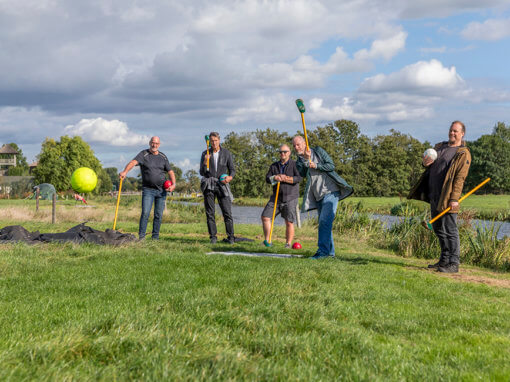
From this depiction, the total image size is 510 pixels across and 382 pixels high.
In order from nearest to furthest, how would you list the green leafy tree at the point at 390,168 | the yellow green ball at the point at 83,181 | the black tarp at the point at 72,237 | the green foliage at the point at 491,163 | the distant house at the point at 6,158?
the black tarp at the point at 72,237, the yellow green ball at the point at 83,181, the green leafy tree at the point at 390,168, the green foliage at the point at 491,163, the distant house at the point at 6,158

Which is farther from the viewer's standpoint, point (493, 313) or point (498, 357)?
point (493, 313)

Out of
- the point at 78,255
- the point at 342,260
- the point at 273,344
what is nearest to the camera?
the point at 273,344

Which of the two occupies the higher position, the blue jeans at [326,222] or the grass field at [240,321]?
the blue jeans at [326,222]

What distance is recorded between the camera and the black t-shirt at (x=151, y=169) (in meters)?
9.46

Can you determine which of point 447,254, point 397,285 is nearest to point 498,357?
point 397,285

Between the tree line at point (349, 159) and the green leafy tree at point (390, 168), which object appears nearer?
the tree line at point (349, 159)

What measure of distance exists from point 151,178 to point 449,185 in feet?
18.5

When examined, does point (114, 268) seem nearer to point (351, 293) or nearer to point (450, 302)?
point (351, 293)

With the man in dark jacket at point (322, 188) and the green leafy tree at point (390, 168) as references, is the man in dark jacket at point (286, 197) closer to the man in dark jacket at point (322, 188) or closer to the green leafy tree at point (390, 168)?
the man in dark jacket at point (322, 188)

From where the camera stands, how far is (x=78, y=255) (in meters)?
6.79

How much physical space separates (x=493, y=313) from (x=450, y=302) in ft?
1.33

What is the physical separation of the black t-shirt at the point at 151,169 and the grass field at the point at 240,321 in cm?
330

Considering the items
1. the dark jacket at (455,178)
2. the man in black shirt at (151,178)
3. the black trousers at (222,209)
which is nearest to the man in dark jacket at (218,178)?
the black trousers at (222,209)

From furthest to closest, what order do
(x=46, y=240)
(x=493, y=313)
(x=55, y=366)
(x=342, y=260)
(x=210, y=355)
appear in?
(x=46, y=240) < (x=342, y=260) < (x=493, y=313) < (x=210, y=355) < (x=55, y=366)
